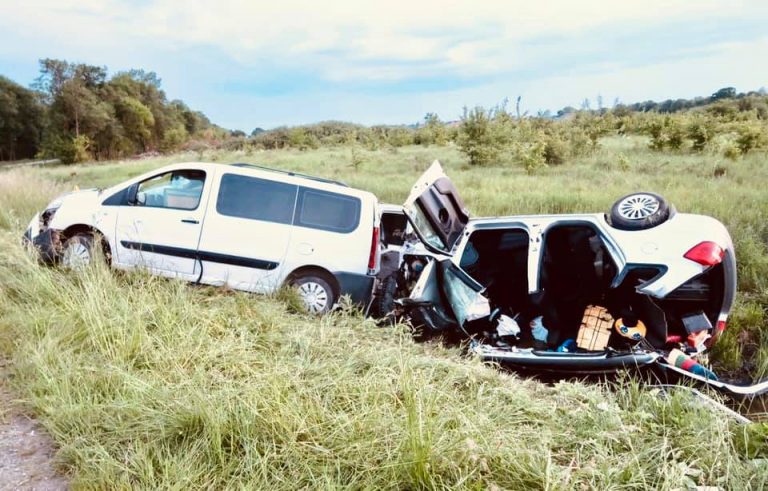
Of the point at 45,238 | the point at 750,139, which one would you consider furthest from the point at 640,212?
the point at 750,139

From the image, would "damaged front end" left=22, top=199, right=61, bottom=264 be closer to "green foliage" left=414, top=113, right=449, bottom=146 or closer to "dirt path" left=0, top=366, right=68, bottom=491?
"dirt path" left=0, top=366, right=68, bottom=491

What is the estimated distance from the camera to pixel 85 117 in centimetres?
4778

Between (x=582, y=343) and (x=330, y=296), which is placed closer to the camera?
(x=582, y=343)

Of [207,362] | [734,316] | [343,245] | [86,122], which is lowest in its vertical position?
[734,316]

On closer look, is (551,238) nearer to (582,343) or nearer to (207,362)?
(582,343)

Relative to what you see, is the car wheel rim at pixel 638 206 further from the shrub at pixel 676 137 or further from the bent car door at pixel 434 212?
the shrub at pixel 676 137

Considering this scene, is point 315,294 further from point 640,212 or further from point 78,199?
point 640,212

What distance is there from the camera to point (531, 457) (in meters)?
2.40

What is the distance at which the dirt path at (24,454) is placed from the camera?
258 cm

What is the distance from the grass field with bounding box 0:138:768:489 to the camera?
7.86 ft

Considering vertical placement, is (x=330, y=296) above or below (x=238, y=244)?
below

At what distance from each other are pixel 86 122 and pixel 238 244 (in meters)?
51.4

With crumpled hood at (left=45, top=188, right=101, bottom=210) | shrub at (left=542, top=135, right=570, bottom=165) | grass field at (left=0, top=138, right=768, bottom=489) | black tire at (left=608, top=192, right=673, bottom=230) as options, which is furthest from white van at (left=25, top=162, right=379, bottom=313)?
shrub at (left=542, top=135, right=570, bottom=165)

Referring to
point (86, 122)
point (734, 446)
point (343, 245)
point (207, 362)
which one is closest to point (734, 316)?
point (734, 446)
